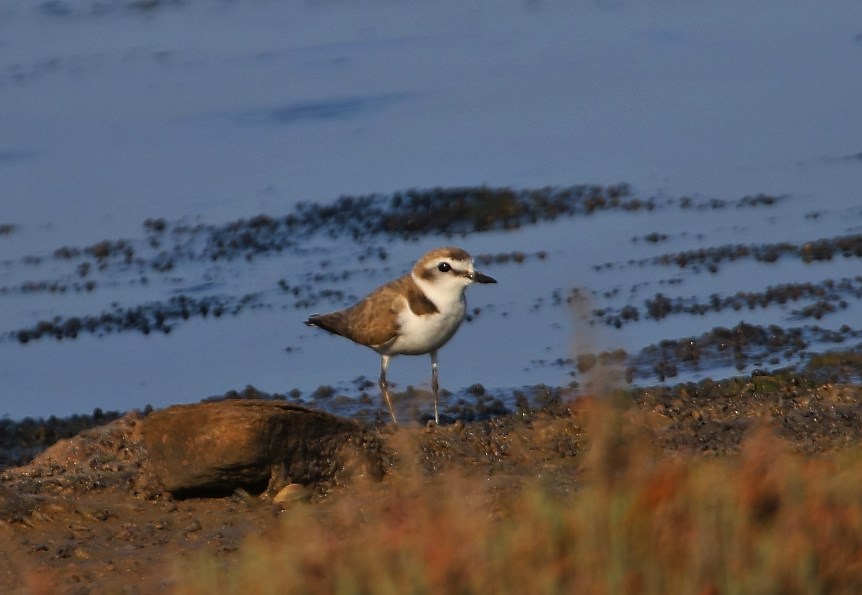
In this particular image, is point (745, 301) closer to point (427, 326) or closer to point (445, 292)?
point (445, 292)

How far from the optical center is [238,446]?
29.9 ft

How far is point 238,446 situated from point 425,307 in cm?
224

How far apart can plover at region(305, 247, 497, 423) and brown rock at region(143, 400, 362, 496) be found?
5.11 ft

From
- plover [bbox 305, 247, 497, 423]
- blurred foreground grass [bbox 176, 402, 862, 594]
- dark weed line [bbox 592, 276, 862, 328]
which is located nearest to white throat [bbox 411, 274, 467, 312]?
plover [bbox 305, 247, 497, 423]

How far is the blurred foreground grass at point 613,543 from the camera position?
5105 millimetres

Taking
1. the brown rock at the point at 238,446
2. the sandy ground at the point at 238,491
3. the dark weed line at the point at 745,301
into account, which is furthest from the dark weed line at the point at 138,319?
the brown rock at the point at 238,446

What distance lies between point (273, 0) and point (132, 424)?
1724cm

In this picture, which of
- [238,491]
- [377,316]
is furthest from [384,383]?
[238,491]

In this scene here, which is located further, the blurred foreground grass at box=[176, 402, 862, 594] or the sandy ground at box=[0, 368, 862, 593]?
the sandy ground at box=[0, 368, 862, 593]

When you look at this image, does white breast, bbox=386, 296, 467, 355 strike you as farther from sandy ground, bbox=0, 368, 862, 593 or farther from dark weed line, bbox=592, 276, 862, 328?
dark weed line, bbox=592, 276, 862, 328

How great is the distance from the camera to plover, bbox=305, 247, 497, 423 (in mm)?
11008

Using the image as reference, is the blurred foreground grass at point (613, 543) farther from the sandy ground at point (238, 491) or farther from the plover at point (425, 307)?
the plover at point (425, 307)

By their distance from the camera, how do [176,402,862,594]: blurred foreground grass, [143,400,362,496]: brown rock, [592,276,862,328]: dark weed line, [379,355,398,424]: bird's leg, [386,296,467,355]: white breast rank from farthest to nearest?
[592,276,862,328]: dark weed line, [379,355,398,424]: bird's leg, [386,296,467,355]: white breast, [143,400,362,496]: brown rock, [176,402,862,594]: blurred foreground grass

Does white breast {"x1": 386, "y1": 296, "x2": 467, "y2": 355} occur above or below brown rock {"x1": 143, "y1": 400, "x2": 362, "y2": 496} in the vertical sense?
above
